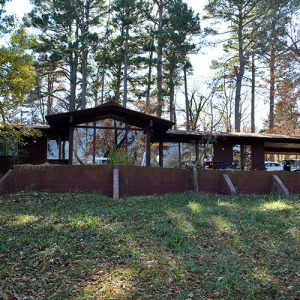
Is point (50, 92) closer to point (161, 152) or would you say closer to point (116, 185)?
point (161, 152)

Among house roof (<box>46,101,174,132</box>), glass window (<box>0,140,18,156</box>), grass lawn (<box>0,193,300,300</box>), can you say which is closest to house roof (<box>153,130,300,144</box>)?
house roof (<box>46,101,174,132</box>)

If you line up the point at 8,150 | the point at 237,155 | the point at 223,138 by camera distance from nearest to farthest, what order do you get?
the point at 8,150 < the point at 223,138 < the point at 237,155

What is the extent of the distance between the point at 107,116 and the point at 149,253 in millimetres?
10477

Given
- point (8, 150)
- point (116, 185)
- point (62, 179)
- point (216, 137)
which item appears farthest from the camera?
point (216, 137)

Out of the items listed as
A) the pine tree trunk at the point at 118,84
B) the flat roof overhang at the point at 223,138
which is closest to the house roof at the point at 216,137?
the flat roof overhang at the point at 223,138

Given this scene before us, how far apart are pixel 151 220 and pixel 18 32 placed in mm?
7759

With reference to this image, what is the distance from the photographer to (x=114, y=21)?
25.3 meters

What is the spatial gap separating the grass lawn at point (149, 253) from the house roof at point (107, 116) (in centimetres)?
643

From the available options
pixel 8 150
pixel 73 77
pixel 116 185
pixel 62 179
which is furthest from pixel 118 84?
pixel 116 185

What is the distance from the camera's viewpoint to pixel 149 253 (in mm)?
5473

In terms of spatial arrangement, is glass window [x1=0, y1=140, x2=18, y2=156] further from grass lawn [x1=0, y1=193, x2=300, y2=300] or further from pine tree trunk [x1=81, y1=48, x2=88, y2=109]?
pine tree trunk [x1=81, y1=48, x2=88, y2=109]

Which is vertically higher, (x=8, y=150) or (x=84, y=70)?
(x=84, y=70)

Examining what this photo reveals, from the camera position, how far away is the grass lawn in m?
4.43

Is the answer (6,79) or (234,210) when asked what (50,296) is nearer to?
(234,210)
